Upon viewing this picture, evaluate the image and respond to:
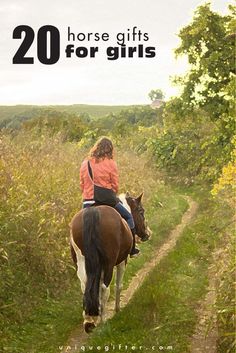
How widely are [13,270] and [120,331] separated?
234cm

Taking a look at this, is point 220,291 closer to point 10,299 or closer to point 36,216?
point 10,299

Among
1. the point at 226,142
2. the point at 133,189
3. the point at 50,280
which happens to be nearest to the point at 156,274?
the point at 50,280

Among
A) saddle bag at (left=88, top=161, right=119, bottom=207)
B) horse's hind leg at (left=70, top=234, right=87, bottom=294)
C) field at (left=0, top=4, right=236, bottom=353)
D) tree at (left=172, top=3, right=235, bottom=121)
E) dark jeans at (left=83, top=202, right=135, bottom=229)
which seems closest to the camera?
field at (left=0, top=4, right=236, bottom=353)

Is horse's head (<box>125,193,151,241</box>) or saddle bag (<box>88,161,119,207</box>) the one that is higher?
saddle bag (<box>88,161,119,207</box>)

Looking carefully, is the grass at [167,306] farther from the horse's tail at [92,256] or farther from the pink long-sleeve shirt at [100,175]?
the pink long-sleeve shirt at [100,175]

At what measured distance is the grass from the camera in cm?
729

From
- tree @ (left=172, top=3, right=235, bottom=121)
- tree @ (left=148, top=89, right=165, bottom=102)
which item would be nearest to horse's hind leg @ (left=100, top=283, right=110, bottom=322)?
tree @ (left=172, top=3, right=235, bottom=121)

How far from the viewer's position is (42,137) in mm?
Answer: 14078

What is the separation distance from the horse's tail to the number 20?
422 cm

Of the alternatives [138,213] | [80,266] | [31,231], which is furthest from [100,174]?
[138,213]

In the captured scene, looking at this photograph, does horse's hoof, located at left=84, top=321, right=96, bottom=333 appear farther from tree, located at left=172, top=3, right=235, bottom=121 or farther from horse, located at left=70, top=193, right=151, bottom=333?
tree, located at left=172, top=3, right=235, bottom=121

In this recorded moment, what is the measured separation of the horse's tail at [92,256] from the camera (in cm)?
744

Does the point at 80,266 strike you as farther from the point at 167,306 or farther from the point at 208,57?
the point at 208,57

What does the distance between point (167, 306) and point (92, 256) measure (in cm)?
205
